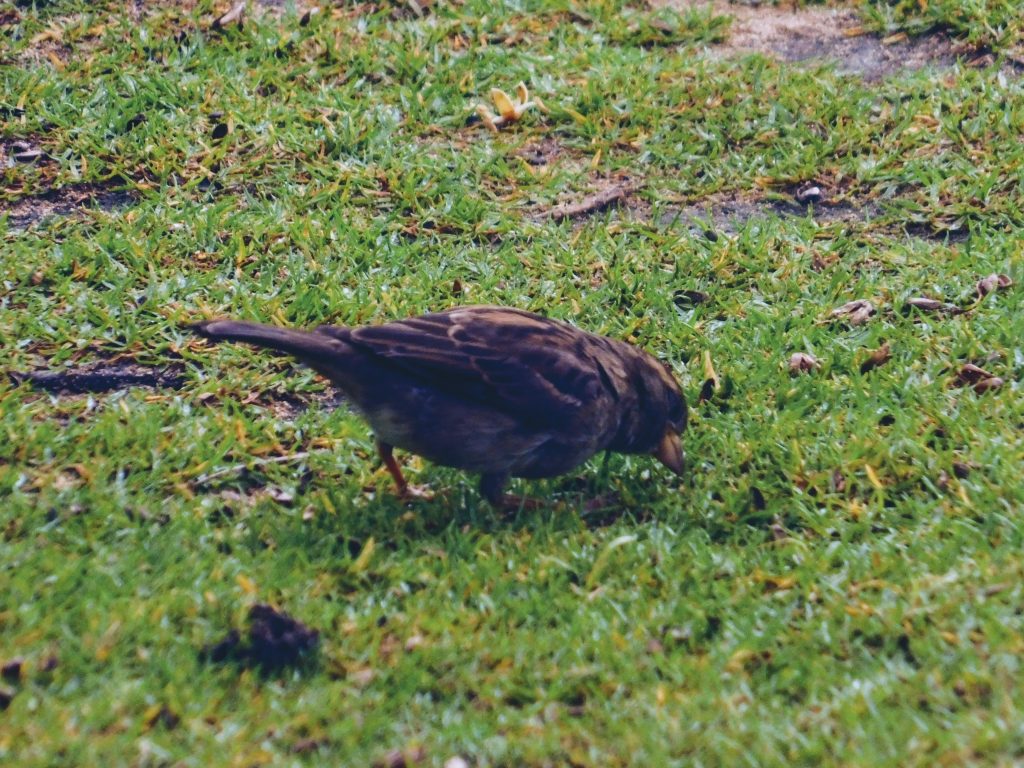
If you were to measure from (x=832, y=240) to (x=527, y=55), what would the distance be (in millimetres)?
2724

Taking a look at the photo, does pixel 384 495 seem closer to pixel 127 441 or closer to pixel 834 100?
pixel 127 441

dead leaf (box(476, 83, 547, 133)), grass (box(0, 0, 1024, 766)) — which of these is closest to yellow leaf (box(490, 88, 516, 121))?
dead leaf (box(476, 83, 547, 133))

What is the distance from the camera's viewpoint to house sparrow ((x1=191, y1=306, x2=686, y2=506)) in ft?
16.8

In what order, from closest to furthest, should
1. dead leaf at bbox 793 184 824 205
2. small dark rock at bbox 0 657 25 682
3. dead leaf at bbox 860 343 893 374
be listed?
small dark rock at bbox 0 657 25 682 < dead leaf at bbox 860 343 893 374 < dead leaf at bbox 793 184 824 205

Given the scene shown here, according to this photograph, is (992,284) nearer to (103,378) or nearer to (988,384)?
(988,384)

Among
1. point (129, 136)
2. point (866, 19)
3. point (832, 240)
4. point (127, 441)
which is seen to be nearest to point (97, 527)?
point (127, 441)

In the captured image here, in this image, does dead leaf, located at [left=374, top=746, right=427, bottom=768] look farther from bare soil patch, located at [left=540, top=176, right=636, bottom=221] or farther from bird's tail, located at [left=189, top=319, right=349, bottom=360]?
bare soil patch, located at [left=540, top=176, right=636, bottom=221]

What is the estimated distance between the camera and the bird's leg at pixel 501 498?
210 inches

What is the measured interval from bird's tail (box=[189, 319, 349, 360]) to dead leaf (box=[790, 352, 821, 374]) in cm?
230

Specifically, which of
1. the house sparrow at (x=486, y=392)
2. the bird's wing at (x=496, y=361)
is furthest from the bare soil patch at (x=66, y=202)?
the bird's wing at (x=496, y=361)

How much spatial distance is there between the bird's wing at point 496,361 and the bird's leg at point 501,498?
28cm

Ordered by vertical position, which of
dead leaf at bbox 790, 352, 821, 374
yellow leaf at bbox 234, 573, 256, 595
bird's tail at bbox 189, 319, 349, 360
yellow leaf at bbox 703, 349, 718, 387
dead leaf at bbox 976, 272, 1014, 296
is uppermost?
bird's tail at bbox 189, 319, 349, 360

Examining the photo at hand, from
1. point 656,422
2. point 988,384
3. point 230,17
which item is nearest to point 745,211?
point 988,384

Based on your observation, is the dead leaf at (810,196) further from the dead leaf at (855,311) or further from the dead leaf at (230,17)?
the dead leaf at (230,17)
